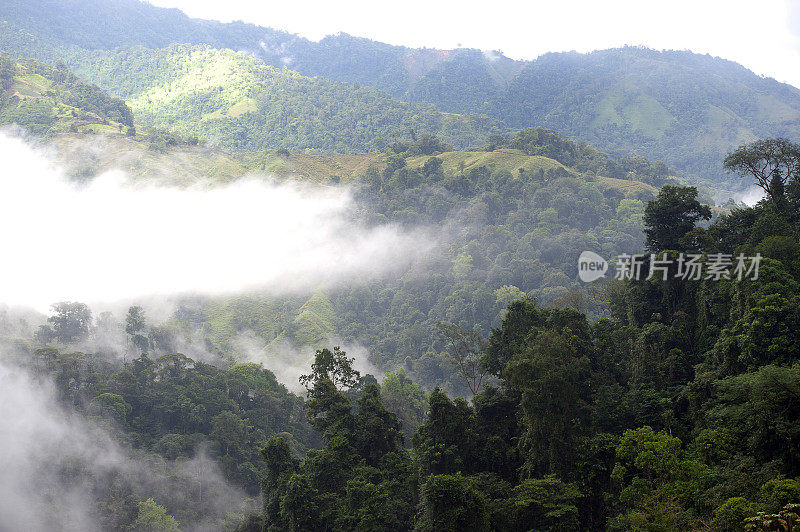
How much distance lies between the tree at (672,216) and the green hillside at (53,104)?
106850mm

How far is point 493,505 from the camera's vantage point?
23.4 metres

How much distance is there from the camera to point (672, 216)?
33.9 meters

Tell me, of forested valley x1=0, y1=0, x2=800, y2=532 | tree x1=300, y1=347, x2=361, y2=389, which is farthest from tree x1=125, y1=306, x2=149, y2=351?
tree x1=300, y1=347, x2=361, y2=389

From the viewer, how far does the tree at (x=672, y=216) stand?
3372 centimetres

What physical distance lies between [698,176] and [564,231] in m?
101

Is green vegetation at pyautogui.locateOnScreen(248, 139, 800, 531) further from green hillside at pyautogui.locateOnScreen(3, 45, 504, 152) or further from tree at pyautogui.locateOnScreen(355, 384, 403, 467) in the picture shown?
green hillside at pyautogui.locateOnScreen(3, 45, 504, 152)

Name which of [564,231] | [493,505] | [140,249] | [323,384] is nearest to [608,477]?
[493,505]

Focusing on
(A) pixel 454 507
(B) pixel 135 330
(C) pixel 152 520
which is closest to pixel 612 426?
(A) pixel 454 507

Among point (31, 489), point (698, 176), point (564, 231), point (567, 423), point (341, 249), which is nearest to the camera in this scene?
point (567, 423)

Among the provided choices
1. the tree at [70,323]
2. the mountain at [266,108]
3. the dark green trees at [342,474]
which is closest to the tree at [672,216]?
the dark green trees at [342,474]

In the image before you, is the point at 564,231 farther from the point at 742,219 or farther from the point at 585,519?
the point at 585,519

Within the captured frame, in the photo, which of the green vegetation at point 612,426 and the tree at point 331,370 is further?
the tree at point 331,370

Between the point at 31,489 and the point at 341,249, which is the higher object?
the point at 341,249

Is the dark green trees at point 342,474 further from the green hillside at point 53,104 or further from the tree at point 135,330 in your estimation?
the green hillside at point 53,104
